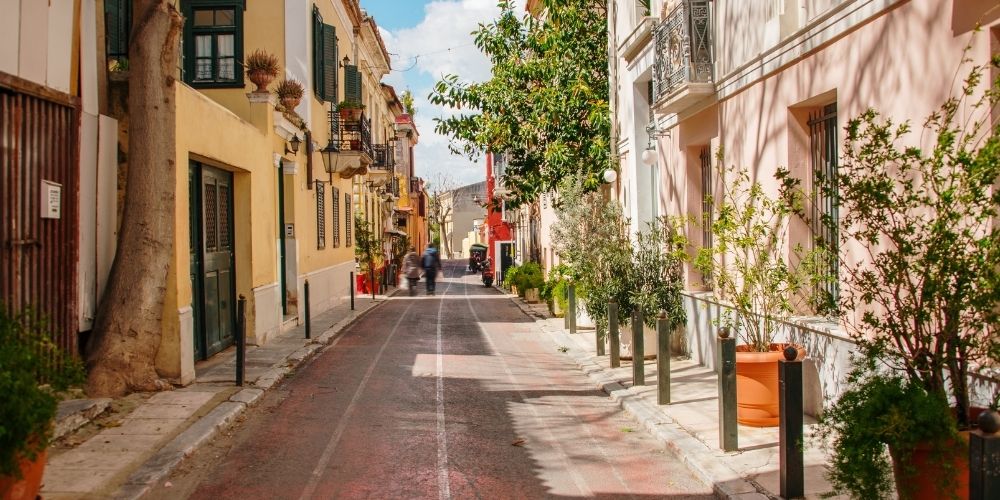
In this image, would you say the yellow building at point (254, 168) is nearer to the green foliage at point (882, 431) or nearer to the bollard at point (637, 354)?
the bollard at point (637, 354)

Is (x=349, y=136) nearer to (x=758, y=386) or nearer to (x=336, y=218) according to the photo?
(x=336, y=218)

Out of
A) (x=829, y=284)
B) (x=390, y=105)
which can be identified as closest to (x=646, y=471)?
(x=829, y=284)

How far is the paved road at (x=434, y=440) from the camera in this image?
6125 mm

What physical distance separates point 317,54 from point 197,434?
14607 millimetres

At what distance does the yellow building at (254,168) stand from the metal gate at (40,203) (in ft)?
4.25

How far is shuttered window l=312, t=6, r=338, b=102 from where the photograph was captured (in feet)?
67.2

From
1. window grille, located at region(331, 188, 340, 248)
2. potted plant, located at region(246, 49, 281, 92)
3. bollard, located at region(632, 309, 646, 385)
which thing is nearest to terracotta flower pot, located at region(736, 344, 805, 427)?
bollard, located at region(632, 309, 646, 385)

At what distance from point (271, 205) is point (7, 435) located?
445 inches

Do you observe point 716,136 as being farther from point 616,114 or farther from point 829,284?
point 616,114

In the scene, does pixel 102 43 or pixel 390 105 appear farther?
pixel 390 105

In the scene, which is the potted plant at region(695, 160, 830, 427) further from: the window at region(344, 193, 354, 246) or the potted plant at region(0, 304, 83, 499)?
the window at region(344, 193, 354, 246)

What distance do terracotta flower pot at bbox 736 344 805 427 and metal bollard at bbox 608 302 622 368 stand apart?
3703mm

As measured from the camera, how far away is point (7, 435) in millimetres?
4250

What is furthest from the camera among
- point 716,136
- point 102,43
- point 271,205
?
point 271,205
